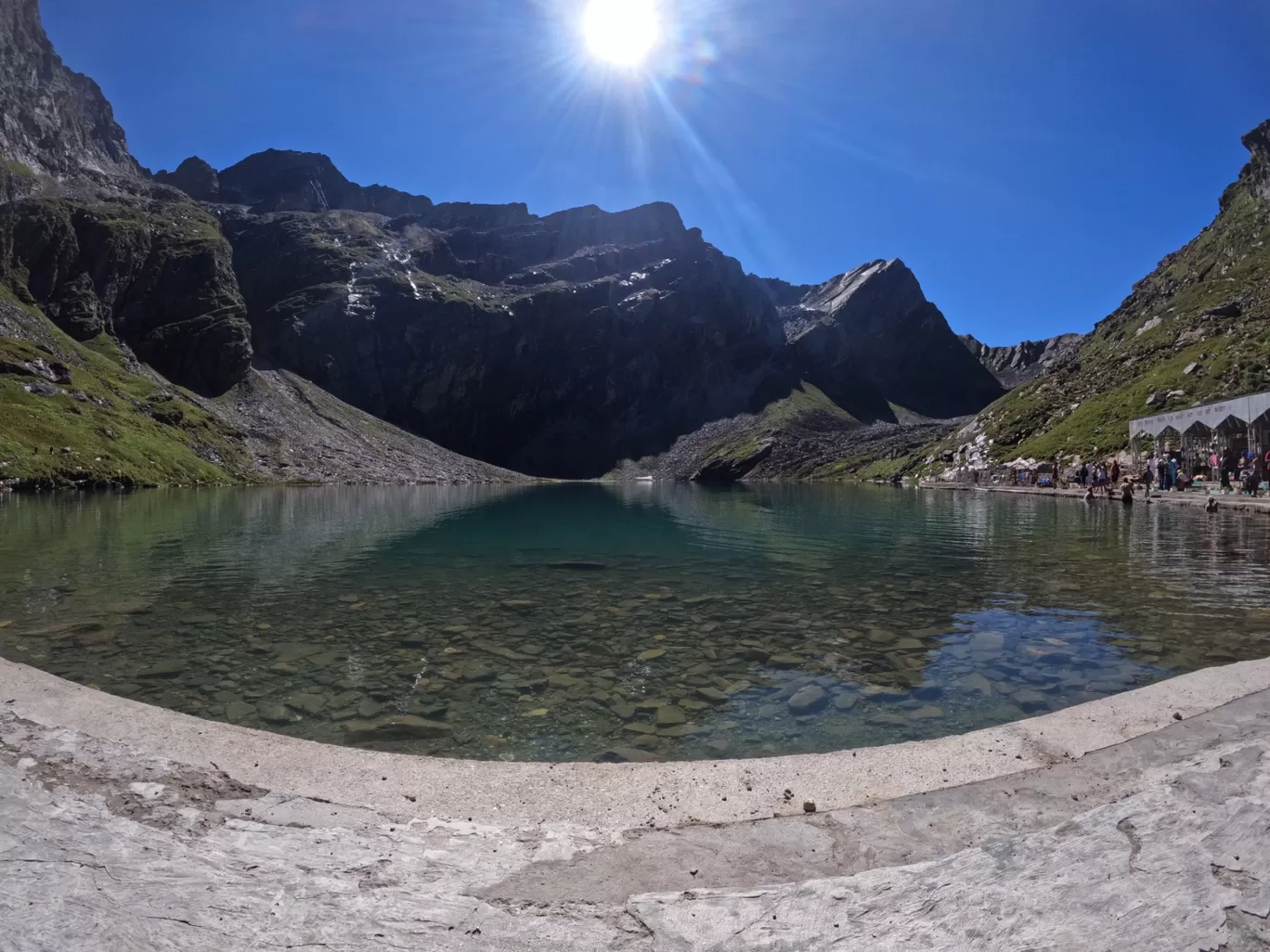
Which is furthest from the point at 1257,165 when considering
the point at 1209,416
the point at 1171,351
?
the point at 1209,416

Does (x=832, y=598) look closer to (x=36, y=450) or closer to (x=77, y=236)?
(x=36, y=450)

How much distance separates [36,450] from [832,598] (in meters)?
103

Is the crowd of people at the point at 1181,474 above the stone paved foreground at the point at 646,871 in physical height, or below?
above

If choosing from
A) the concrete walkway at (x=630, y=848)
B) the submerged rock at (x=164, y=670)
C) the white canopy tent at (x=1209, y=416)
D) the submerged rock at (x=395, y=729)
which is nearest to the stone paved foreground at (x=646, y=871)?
the concrete walkway at (x=630, y=848)

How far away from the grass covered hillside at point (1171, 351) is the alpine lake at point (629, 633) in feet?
221

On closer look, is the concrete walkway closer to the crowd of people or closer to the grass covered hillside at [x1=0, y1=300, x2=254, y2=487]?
the crowd of people

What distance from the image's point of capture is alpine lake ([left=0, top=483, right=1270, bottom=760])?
1135cm

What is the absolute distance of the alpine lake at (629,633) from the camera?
11.4 metres

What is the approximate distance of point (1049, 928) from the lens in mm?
4527

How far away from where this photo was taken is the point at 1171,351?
4370 inches

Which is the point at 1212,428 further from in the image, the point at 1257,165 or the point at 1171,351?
the point at 1257,165

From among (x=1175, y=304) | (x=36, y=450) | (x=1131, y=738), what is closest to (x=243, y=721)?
(x=1131, y=738)

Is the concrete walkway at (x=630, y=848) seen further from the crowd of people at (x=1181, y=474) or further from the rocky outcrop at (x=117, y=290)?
the rocky outcrop at (x=117, y=290)

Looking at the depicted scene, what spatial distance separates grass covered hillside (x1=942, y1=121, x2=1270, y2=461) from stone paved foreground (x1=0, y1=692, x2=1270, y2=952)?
319 feet
